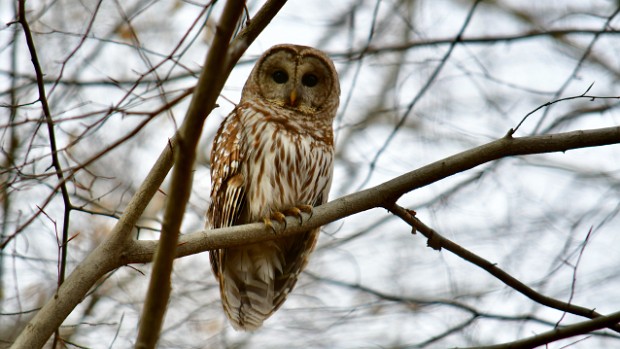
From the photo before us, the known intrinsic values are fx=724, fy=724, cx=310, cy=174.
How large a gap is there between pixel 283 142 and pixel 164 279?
2346 millimetres

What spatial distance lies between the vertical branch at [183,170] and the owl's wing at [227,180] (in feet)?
6.85

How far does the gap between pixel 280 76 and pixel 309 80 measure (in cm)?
24

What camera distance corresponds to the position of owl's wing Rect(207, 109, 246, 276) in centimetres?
477

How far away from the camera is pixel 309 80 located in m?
5.73

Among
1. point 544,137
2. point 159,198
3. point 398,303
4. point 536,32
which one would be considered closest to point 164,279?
point 544,137

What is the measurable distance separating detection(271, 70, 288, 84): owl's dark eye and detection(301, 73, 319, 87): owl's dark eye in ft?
0.45

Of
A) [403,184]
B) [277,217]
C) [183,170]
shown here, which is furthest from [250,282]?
[183,170]

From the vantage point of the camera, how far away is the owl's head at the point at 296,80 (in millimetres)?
5523

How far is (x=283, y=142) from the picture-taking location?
4.89m

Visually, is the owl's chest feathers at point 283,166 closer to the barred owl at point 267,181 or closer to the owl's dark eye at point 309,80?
the barred owl at point 267,181

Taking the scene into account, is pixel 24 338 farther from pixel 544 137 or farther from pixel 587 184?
pixel 587 184

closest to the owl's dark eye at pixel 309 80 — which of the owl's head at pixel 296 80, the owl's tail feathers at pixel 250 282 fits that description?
the owl's head at pixel 296 80

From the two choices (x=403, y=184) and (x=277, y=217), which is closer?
(x=403, y=184)

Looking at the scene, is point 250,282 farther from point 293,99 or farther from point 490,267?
point 490,267
